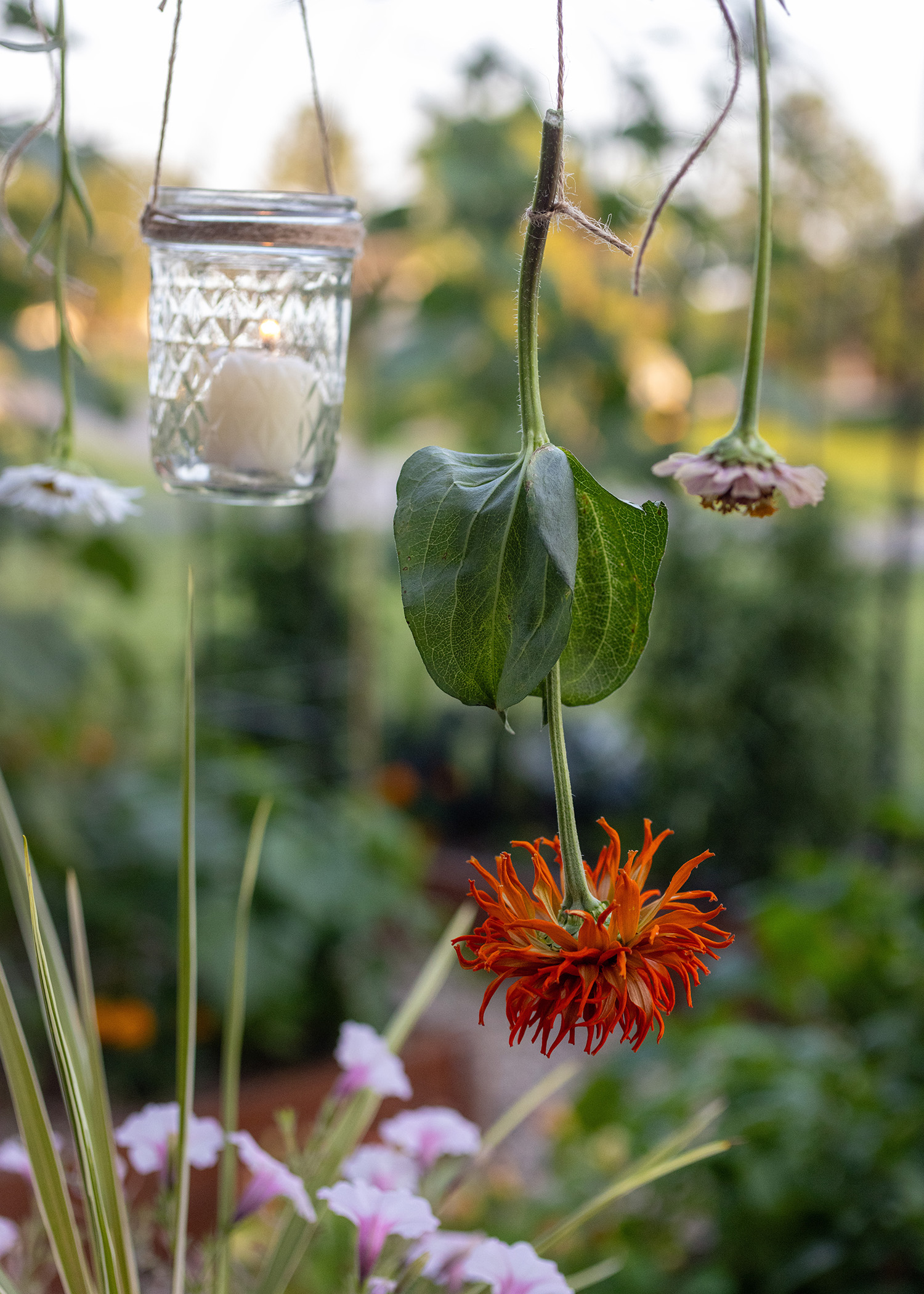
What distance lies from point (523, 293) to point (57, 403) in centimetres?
171

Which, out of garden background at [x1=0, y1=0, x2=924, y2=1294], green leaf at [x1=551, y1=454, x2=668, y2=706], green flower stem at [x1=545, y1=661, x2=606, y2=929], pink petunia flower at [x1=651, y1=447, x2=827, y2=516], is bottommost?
garden background at [x1=0, y1=0, x2=924, y2=1294]

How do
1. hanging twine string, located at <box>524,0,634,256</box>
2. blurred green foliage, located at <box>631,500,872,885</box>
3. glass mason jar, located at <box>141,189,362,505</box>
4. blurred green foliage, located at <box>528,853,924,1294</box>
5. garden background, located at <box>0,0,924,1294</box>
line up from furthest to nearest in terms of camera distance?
blurred green foliage, located at <box>631,500,872,885</box> < garden background, located at <box>0,0,924,1294</box> < blurred green foliage, located at <box>528,853,924,1294</box> < glass mason jar, located at <box>141,189,362,505</box> < hanging twine string, located at <box>524,0,634,256</box>

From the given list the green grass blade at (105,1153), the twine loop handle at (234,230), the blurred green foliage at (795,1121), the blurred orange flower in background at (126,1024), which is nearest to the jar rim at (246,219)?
the twine loop handle at (234,230)

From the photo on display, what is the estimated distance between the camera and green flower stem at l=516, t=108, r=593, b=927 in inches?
9.5

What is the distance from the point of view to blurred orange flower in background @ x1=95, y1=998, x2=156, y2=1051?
1578 millimetres

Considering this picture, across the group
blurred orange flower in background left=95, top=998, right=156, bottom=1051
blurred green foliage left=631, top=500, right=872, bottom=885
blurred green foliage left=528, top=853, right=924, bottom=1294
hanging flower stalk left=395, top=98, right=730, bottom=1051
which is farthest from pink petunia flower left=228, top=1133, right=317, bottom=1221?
blurred green foliage left=631, top=500, right=872, bottom=885

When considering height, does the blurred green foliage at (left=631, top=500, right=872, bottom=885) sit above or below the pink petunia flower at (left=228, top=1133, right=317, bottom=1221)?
below

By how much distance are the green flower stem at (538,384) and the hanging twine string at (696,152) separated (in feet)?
0.10

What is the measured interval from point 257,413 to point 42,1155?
26 centimetres

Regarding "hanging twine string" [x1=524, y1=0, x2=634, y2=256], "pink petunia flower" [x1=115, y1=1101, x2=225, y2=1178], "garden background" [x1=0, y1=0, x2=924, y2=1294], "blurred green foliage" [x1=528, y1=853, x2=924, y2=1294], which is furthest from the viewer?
"garden background" [x1=0, y1=0, x2=924, y2=1294]

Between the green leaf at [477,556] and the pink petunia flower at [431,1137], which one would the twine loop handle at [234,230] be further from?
the pink petunia flower at [431,1137]

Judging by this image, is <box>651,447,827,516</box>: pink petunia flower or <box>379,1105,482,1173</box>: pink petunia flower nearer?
<box>651,447,827,516</box>: pink petunia flower

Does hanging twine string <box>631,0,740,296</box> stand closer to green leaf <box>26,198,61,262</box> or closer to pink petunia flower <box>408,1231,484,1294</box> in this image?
green leaf <box>26,198,61,262</box>

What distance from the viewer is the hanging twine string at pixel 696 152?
25cm
